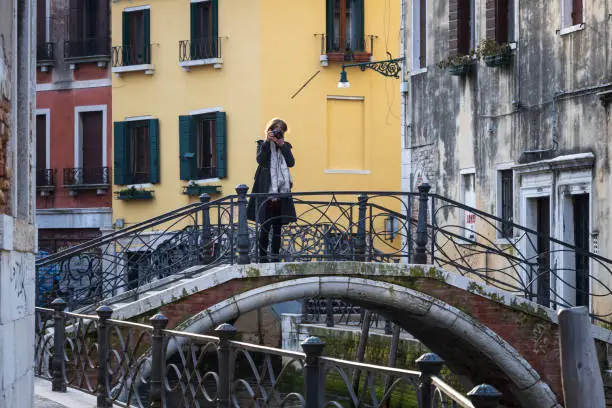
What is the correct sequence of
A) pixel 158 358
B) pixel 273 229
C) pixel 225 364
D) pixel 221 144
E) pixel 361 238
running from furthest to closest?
pixel 221 144 → pixel 361 238 → pixel 273 229 → pixel 158 358 → pixel 225 364

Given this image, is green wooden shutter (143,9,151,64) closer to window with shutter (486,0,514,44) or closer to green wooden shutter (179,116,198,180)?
green wooden shutter (179,116,198,180)

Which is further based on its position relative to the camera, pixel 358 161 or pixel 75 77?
pixel 75 77

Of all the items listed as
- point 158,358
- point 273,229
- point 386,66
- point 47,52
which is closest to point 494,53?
point 386,66

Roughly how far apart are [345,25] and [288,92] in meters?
1.67

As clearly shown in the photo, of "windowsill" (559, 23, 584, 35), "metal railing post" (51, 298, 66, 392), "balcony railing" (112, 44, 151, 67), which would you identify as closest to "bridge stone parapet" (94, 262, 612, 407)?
"metal railing post" (51, 298, 66, 392)

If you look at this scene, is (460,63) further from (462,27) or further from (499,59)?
(499,59)

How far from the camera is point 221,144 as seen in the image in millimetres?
28422

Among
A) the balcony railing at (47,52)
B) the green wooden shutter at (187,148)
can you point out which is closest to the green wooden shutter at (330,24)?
the green wooden shutter at (187,148)

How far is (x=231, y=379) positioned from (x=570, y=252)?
8.54m

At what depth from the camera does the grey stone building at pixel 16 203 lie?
893cm

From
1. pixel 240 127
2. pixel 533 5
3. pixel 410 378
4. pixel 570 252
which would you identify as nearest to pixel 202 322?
pixel 570 252

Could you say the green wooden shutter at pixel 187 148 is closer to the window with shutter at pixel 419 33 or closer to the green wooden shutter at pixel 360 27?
the green wooden shutter at pixel 360 27

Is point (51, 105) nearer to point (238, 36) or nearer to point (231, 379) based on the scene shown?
point (238, 36)

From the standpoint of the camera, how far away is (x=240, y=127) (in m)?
28.4
